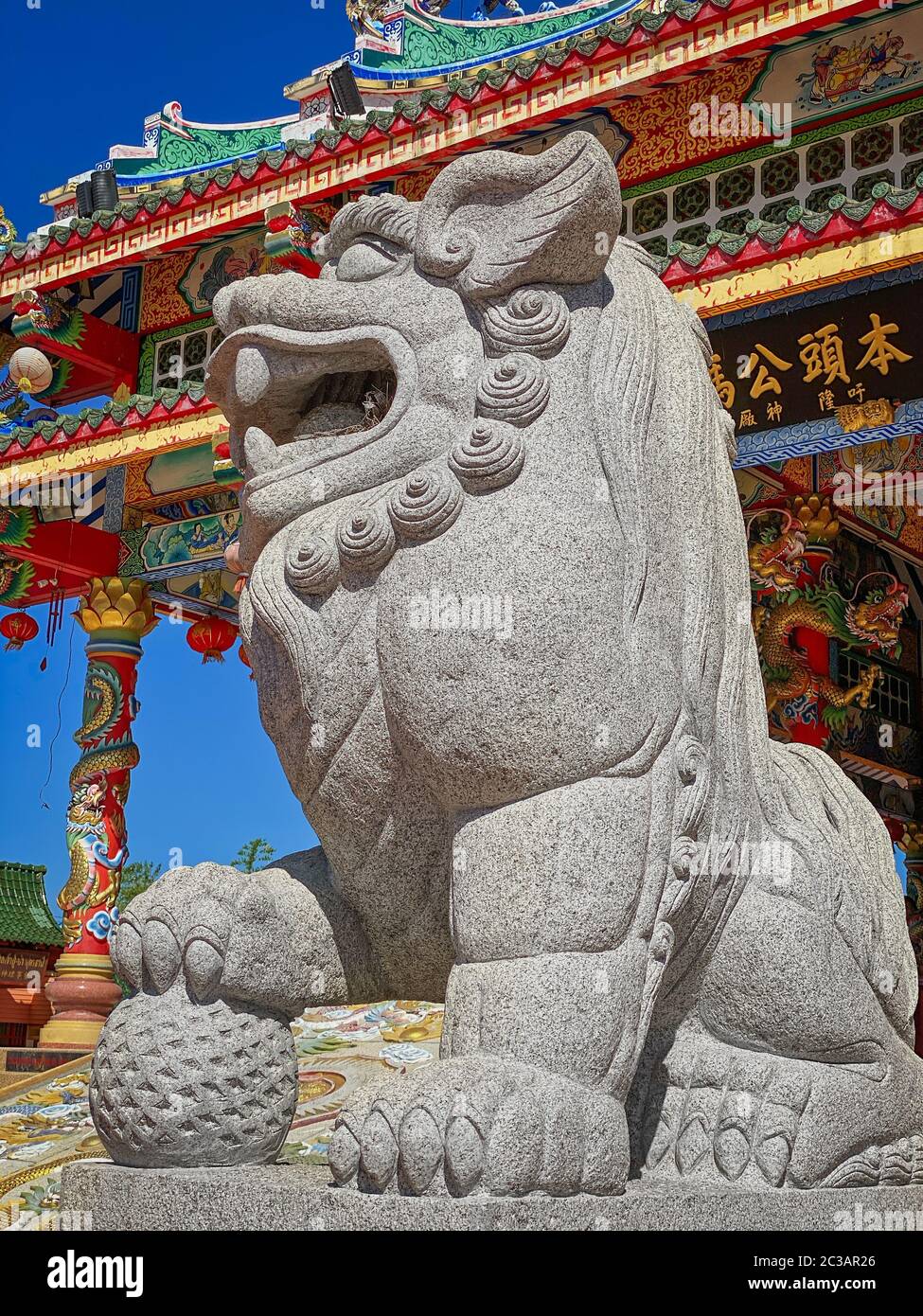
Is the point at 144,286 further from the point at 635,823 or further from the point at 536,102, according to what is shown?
the point at 635,823

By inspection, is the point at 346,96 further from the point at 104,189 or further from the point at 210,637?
the point at 210,637

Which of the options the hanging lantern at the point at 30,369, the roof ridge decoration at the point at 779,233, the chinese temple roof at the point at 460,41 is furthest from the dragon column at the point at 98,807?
the roof ridge decoration at the point at 779,233

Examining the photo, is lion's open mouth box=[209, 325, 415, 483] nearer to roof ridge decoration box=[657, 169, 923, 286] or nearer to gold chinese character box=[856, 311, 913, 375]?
roof ridge decoration box=[657, 169, 923, 286]

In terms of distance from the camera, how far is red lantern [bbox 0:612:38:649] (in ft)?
28.0

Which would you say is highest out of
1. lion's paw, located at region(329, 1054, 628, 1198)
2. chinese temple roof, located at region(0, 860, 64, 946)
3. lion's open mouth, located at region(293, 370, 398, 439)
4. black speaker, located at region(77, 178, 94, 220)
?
black speaker, located at region(77, 178, 94, 220)

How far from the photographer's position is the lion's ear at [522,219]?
1846 mm

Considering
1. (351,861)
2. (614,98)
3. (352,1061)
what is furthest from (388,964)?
(614,98)

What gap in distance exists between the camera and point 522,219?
1.88 meters

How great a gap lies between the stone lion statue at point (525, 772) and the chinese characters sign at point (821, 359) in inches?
139

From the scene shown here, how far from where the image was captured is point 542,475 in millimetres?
1775

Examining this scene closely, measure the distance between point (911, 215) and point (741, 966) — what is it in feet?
12.3

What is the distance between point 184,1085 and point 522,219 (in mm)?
1202

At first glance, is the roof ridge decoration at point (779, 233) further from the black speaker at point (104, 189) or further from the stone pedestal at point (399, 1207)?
the black speaker at point (104, 189)

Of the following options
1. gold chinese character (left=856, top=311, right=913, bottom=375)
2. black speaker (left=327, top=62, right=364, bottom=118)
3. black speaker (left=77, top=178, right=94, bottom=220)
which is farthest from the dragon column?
gold chinese character (left=856, top=311, right=913, bottom=375)
